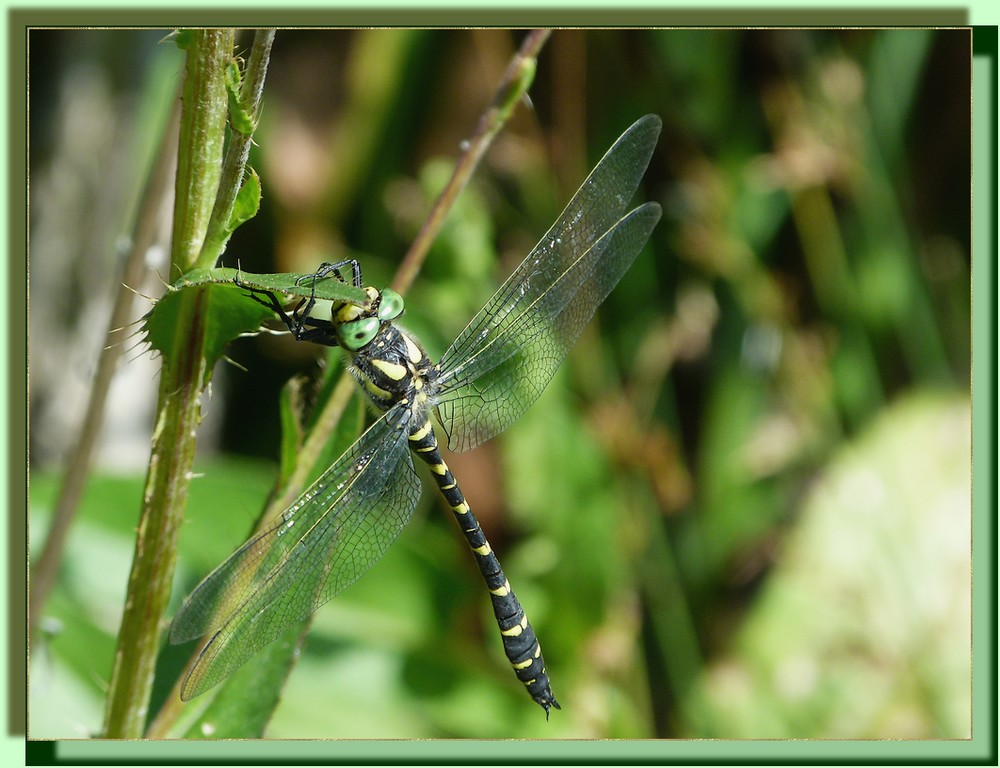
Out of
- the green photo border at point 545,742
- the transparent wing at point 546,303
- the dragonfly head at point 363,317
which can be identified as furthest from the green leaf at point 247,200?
the transparent wing at point 546,303

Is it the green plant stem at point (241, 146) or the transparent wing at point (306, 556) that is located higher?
the green plant stem at point (241, 146)

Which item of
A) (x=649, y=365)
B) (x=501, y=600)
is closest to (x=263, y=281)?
(x=501, y=600)

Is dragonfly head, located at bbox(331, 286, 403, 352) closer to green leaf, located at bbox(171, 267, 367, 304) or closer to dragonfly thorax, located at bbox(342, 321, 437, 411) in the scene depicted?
dragonfly thorax, located at bbox(342, 321, 437, 411)

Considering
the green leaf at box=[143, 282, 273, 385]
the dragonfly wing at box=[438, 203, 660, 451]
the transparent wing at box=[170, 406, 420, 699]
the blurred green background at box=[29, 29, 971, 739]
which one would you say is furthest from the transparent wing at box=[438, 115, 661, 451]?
the green leaf at box=[143, 282, 273, 385]

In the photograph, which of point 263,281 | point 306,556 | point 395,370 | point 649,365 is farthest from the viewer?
point 649,365

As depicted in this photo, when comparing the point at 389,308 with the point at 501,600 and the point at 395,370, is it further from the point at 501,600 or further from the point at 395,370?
the point at 501,600

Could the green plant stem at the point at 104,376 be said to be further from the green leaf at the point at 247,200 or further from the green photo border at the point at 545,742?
the green leaf at the point at 247,200

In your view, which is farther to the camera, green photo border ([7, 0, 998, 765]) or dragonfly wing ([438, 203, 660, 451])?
dragonfly wing ([438, 203, 660, 451])

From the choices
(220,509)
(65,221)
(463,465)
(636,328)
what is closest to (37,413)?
(65,221)
